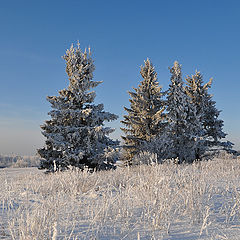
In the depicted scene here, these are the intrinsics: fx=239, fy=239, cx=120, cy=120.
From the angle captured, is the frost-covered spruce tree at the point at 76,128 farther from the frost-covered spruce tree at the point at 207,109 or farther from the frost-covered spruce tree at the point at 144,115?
the frost-covered spruce tree at the point at 207,109

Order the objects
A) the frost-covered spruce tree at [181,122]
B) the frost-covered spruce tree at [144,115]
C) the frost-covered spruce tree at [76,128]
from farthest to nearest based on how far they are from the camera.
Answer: the frost-covered spruce tree at [181,122], the frost-covered spruce tree at [144,115], the frost-covered spruce tree at [76,128]

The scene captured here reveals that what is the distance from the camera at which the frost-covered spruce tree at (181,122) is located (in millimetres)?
22859

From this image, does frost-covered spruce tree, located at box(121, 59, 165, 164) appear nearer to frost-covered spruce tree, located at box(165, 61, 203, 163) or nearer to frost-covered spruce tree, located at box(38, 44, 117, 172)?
frost-covered spruce tree, located at box(165, 61, 203, 163)

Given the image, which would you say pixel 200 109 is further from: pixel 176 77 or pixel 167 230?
pixel 167 230

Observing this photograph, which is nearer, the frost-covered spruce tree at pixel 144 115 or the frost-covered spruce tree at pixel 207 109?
the frost-covered spruce tree at pixel 144 115

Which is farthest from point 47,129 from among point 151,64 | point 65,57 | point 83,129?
point 151,64

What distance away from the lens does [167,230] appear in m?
2.94

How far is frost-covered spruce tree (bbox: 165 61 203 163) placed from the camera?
22.9m

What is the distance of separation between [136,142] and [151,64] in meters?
7.89

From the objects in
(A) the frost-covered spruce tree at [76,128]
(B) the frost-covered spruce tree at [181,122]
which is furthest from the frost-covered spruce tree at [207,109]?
(A) the frost-covered spruce tree at [76,128]

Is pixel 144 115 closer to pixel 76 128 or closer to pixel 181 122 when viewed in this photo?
pixel 181 122

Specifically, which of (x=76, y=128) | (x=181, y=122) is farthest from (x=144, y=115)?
(x=76, y=128)

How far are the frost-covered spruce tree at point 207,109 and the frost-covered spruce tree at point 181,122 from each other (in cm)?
226

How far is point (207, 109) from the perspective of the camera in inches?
1043
